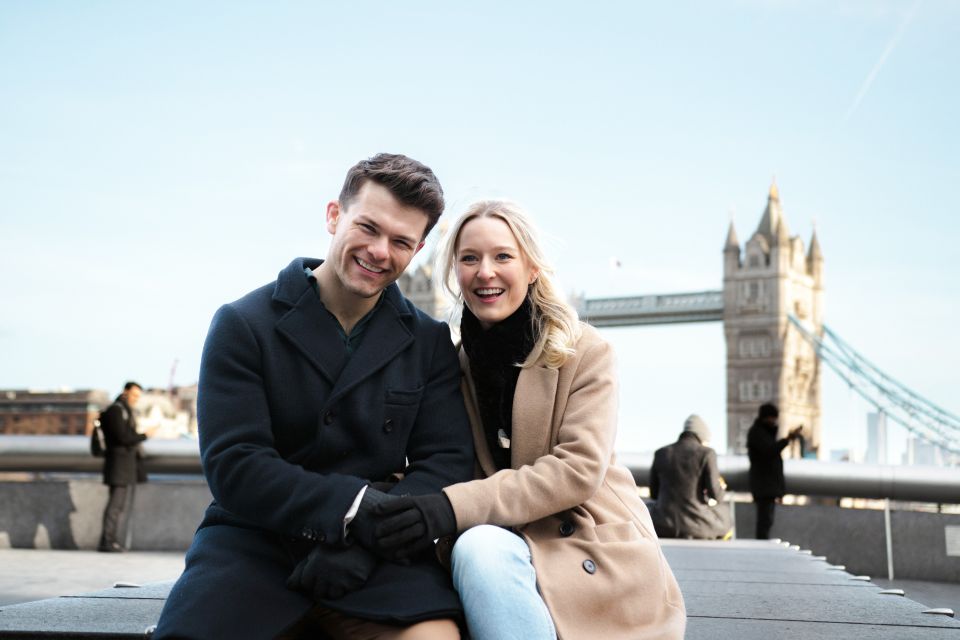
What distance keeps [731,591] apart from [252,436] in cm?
161

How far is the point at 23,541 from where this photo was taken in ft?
21.3

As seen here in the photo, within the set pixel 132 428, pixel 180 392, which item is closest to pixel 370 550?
pixel 132 428

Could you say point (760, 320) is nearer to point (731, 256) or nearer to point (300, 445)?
point (731, 256)

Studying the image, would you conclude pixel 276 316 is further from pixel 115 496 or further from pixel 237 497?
pixel 115 496

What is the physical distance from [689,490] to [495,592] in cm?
399

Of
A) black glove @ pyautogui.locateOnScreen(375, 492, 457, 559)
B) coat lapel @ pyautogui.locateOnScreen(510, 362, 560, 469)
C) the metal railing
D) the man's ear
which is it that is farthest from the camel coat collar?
the metal railing

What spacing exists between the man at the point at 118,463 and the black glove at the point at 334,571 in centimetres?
512

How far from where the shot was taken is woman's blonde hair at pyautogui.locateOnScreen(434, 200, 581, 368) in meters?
1.63

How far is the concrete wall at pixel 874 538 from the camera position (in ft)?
20.8

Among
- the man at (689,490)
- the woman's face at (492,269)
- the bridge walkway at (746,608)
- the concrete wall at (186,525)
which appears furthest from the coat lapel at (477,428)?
the concrete wall at (186,525)

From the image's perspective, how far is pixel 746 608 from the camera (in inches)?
91.7

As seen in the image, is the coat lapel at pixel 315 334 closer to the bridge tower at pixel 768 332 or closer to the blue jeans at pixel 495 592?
the blue jeans at pixel 495 592

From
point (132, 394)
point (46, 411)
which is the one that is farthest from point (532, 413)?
point (46, 411)

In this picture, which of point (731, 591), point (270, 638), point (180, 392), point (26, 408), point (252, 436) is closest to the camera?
point (270, 638)
